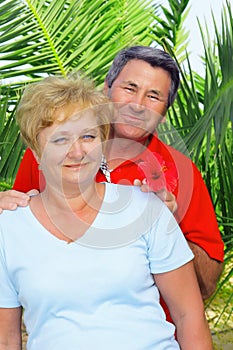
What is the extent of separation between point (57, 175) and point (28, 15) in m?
3.44

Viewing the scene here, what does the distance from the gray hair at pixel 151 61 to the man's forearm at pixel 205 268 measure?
0.45 meters

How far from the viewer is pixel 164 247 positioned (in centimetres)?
175

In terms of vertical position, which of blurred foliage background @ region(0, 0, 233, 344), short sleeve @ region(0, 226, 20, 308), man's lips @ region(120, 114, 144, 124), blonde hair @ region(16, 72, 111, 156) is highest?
blonde hair @ region(16, 72, 111, 156)

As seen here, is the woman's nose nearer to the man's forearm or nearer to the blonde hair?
the blonde hair

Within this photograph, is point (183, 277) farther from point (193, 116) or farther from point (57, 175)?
point (193, 116)

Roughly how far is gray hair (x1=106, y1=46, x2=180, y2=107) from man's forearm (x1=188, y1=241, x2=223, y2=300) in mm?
447

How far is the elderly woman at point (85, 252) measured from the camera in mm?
1708

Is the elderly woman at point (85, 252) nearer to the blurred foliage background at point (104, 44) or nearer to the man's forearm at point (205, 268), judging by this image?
the man's forearm at point (205, 268)

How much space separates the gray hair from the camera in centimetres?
218

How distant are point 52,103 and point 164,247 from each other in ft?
1.36

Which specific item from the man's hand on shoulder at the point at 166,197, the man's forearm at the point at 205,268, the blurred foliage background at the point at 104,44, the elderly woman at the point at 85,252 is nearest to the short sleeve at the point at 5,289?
the elderly woman at the point at 85,252

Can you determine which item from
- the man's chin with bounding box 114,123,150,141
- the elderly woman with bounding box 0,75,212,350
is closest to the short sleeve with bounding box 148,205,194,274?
the elderly woman with bounding box 0,75,212,350

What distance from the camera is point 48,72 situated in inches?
203

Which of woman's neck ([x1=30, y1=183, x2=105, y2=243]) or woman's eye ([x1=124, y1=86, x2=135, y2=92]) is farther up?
woman's eye ([x1=124, y1=86, x2=135, y2=92])
